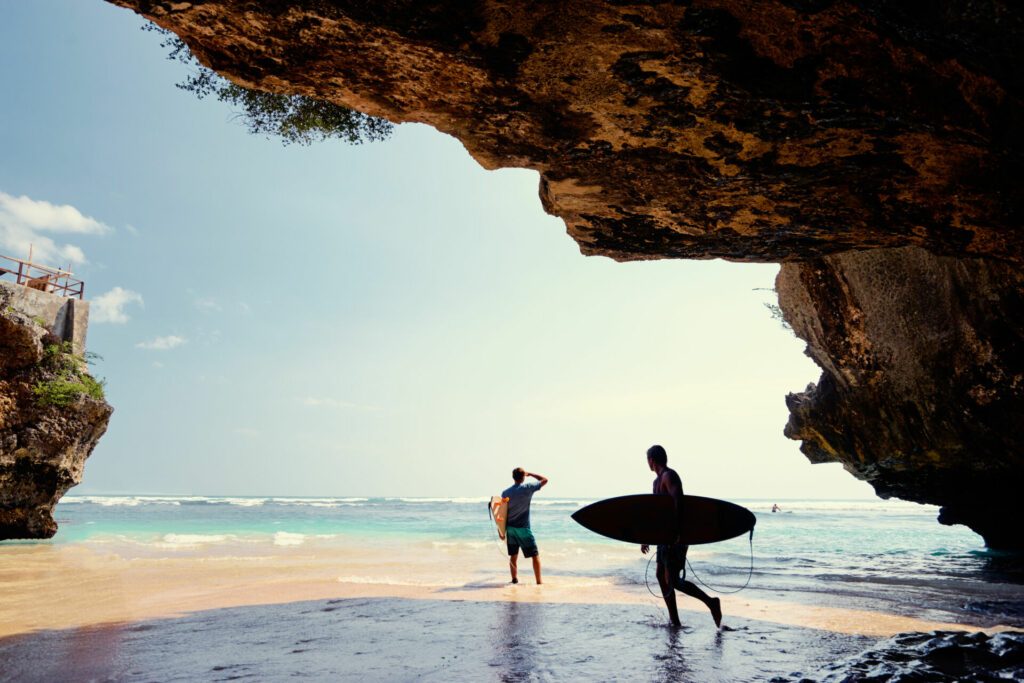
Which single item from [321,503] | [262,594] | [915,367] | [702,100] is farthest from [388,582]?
[321,503]

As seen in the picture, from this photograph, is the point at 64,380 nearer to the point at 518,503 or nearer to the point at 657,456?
the point at 518,503

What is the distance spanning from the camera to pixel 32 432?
1555 centimetres

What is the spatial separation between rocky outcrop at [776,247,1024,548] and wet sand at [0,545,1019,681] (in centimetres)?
359

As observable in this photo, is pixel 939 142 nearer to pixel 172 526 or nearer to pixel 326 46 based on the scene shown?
pixel 326 46

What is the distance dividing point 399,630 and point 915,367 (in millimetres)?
8732

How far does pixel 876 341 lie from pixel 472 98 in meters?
8.79

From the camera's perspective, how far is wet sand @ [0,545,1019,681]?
4488mm

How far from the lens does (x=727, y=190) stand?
16.2ft

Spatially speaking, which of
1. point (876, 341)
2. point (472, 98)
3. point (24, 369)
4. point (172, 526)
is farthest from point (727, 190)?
point (172, 526)

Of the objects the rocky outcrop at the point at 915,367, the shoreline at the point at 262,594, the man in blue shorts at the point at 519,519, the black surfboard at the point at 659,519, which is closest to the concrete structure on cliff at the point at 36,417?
the shoreline at the point at 262,594

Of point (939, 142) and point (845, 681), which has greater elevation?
point (939, 142)

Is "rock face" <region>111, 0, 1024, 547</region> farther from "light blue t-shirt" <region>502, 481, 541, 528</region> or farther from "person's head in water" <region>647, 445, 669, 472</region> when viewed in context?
"light blue t-shirt" <region>502, 481, 541, 528</region>

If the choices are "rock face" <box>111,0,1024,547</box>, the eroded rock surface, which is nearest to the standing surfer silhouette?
"rock face" <box>111,0,1024,547</box>

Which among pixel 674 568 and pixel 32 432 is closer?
pixel 674 568
